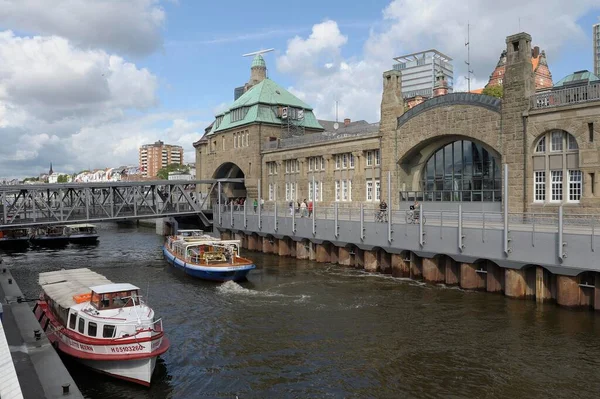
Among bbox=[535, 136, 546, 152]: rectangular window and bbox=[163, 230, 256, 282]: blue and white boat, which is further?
bbox=[163, 230, 256, 282]: blue and white boat

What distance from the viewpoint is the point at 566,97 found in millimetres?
31844

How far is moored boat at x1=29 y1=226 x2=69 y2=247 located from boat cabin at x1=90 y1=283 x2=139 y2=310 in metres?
46.6

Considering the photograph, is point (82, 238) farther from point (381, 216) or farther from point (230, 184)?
point (381, 216)

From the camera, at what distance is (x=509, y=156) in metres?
34.7

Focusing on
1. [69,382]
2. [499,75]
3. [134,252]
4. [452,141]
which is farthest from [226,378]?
[499,75]

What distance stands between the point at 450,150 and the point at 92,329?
106ft

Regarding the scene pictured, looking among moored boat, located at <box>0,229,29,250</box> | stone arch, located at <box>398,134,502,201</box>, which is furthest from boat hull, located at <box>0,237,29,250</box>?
stone arch, located at <box>398,134,502,201</box>

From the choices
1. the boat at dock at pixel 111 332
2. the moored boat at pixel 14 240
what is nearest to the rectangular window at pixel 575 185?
the boat at dock at pixel 111 332

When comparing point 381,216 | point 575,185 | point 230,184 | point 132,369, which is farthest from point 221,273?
point 230,184

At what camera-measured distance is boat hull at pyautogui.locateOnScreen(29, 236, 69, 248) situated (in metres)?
60.8

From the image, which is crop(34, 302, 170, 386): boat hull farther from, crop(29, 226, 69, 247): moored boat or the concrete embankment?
crop(29, 226, 69, 247): moored boat

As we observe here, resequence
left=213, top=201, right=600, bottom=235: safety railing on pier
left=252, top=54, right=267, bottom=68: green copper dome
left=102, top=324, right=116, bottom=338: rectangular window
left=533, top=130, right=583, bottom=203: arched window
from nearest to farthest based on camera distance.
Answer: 1. left=102, top=324, right=116, bottom=338: rectangular window
2. left=213, top=201, right=600, bottom=235: safety railing on pier
3. left=533, top=130, right=583, bottom=203: arched window
4. left=252, top=54, right=267, bottom=68: green copper dome

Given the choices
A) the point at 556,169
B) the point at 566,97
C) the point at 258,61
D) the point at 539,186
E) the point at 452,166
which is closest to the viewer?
the point at 566,97

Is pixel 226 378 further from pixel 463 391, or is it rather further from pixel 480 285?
pixel 480 285
